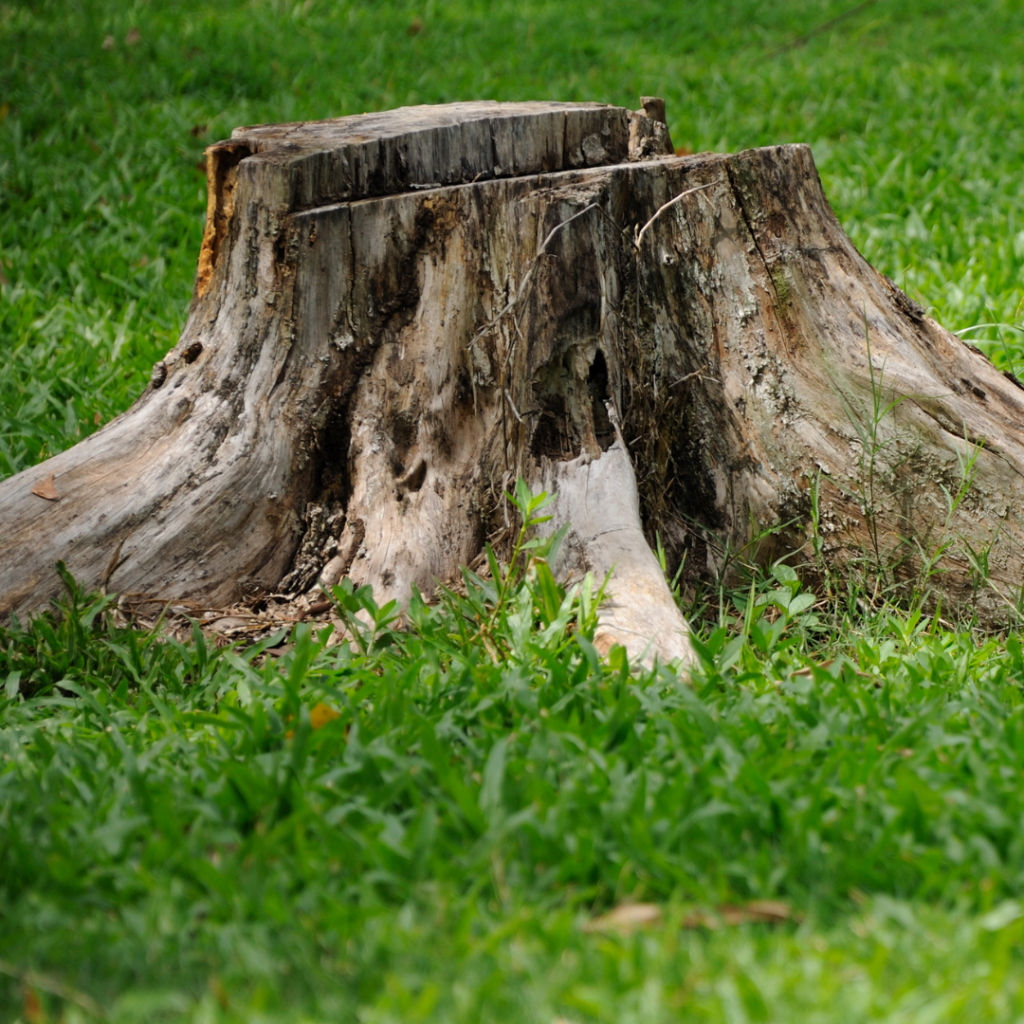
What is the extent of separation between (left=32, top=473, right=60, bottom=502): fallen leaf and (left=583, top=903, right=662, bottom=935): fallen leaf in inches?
71.0

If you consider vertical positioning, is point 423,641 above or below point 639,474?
below

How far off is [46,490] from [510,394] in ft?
3.85

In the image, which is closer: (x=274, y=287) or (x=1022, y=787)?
(x=1022, y=787)

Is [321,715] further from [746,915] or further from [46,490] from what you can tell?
[46,490]

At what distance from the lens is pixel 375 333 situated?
2.61 metres

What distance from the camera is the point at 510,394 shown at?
253 centimetres

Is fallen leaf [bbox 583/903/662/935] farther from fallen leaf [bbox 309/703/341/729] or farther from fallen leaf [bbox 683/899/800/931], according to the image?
fallen leaf [bbox 309/703/341/729]

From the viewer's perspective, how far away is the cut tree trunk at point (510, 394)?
2512 mm

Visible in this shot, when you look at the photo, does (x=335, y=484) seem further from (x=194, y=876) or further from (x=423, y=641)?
(x=194, y=876)

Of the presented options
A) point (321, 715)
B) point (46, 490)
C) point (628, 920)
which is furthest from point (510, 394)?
point (628, 920)

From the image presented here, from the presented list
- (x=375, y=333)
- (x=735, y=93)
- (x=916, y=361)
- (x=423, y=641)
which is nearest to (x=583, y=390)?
(x=375, y=333)

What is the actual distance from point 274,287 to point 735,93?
506cm

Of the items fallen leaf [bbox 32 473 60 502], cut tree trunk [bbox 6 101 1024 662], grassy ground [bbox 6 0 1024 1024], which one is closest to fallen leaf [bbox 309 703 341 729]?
grassy ground [bbox 6 0 1024 1024]

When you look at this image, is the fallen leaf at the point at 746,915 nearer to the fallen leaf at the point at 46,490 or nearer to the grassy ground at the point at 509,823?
the grassy ground at the point at 509,823
